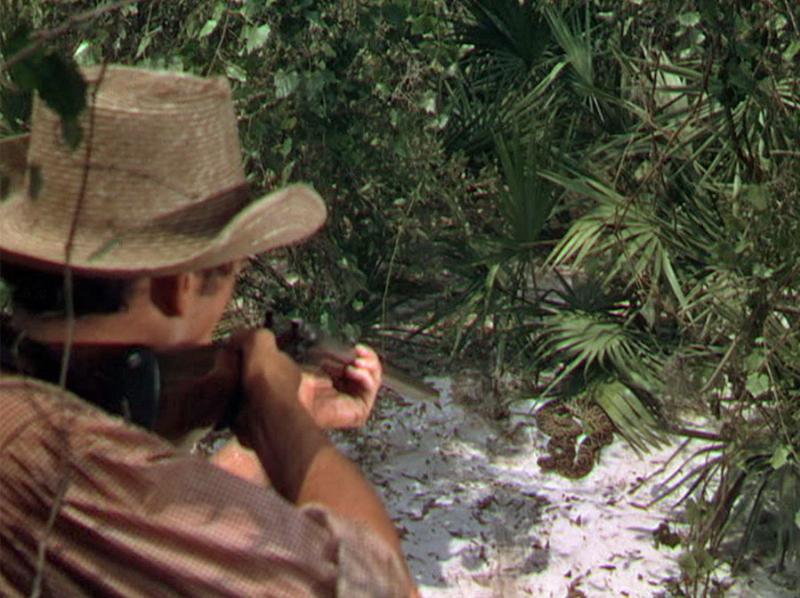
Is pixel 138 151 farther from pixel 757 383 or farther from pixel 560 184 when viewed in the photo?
pixel 560 184

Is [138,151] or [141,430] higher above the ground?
[138,151]

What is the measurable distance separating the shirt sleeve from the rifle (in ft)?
0.41

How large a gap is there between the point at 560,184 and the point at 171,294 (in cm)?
388

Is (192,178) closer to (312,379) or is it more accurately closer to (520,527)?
(312,379)

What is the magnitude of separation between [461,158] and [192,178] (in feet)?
12.9

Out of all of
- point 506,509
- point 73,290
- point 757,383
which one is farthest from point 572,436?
point 73,290

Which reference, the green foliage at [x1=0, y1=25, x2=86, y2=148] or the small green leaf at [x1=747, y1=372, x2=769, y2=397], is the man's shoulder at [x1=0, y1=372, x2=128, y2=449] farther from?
the small green leaf at [x1=747, y1=372, x2=769, y2=397]

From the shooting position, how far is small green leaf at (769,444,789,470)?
198 inches

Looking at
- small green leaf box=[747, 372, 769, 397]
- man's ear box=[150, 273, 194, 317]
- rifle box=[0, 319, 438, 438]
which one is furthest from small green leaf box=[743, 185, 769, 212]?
man's ear box=[150, 273, 194, 317]

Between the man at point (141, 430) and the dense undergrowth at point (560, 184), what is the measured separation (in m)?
2.68

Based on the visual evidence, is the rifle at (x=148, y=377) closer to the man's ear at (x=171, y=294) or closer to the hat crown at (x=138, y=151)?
the man's ear at (x=171, y=294)

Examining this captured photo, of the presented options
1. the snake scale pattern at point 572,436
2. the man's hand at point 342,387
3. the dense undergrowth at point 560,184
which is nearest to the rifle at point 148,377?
the man's hand at point 342,387

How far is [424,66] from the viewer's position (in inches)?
223

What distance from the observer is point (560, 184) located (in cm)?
594
